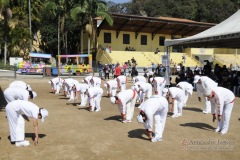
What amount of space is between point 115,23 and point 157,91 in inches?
1133

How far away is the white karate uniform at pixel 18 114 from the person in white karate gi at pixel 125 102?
3241 mm

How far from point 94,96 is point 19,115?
5.16 metres

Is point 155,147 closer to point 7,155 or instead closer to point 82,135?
point 82,135

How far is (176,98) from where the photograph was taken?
40.6ft

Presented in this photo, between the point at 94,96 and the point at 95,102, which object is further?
the point at 95,102

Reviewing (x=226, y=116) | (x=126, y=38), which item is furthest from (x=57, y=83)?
(x=126, y=38)

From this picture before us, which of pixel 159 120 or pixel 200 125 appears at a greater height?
pixel 159 120

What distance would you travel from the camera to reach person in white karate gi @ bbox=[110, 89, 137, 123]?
35.4ft

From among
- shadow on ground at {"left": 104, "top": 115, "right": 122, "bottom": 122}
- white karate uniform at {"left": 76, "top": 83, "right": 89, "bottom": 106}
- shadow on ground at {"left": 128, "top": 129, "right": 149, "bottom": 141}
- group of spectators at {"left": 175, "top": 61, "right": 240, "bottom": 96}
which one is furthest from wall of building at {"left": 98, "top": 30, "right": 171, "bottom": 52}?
shadow on ground at {"left": 128, "top": 129, "right": 149, "bottom": 141}

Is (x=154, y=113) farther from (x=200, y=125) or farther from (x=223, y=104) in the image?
(x=200, y=125)

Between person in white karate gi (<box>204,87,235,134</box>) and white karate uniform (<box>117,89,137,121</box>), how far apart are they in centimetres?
272

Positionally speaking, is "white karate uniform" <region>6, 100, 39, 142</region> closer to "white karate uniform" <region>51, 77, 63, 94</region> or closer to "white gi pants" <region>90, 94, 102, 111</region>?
"white gi pants" <region>90, 94, 102, 111</region>

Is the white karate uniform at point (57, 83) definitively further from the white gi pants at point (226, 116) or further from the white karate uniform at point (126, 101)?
the white gi pants at point (226, 116)

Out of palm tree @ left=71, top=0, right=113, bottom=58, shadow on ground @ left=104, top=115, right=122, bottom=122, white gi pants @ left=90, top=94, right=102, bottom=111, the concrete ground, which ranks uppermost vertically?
palm tree @ left=71, top=0, right=113, bottom=58
